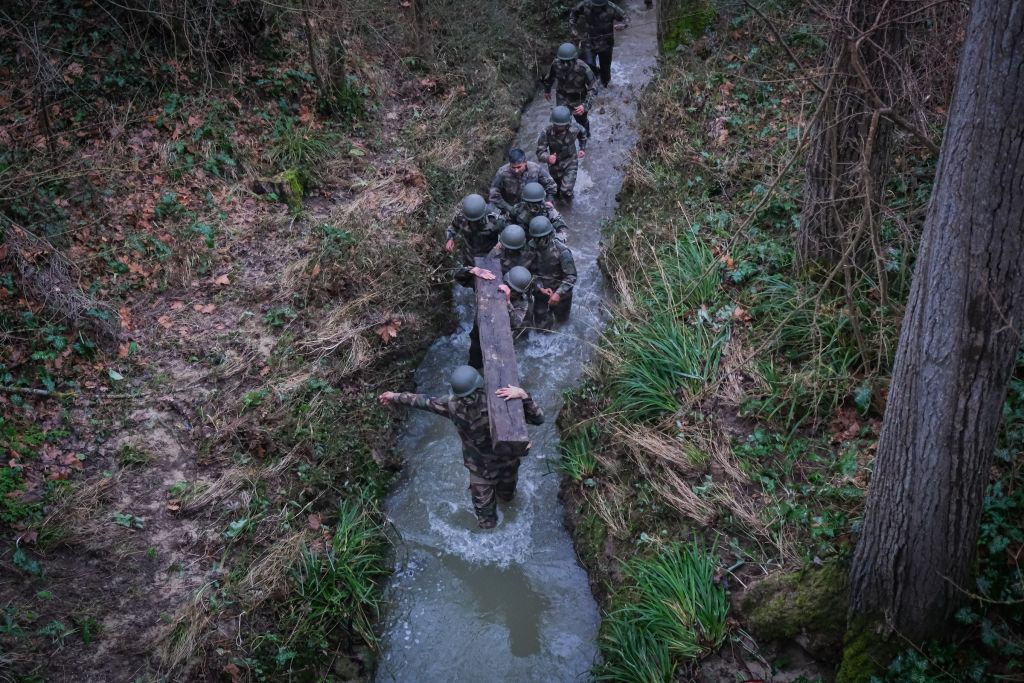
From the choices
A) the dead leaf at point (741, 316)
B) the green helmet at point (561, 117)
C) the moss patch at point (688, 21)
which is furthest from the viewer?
the moss patch at point (688, 21)

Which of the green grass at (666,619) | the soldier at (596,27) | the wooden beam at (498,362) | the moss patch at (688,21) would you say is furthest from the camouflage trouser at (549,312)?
the moss patch at (688,21)

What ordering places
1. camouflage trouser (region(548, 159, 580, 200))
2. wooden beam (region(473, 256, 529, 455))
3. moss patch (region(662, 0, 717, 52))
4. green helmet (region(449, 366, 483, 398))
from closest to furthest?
wooden beam (region(473, 256, 529, 455))
green helmet (region(449, 366, 483, 398))
camouflage trouser (region(548, 159, 580, 200))
moss patch (region(662, 0, 717, 52))

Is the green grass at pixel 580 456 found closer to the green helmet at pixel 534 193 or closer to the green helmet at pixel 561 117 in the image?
the green helmet at pixel 534 193

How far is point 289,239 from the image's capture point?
873 cm

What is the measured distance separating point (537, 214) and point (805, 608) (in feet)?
18.5

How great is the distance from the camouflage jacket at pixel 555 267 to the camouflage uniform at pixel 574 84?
398cm

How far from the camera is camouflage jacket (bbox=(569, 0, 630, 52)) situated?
1268 cm

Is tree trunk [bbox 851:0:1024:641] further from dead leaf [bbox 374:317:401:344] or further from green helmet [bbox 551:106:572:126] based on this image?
green helmet [bbox 551:106:572:126]

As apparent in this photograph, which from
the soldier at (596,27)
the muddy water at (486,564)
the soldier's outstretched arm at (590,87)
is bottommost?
the muddy water at (486,564)

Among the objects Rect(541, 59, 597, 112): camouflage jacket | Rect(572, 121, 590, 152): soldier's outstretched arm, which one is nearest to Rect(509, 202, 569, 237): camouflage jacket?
Rect(572, 121, 590, 152): soldier's outstretched arm

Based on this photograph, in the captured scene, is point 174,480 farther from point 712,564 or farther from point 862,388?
point 862,388

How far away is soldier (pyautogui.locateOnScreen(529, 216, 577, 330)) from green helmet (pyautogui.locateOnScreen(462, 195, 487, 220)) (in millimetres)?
638

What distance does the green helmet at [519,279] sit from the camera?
26.1 ft

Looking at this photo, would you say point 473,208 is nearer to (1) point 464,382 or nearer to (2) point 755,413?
(1) point 464,382
